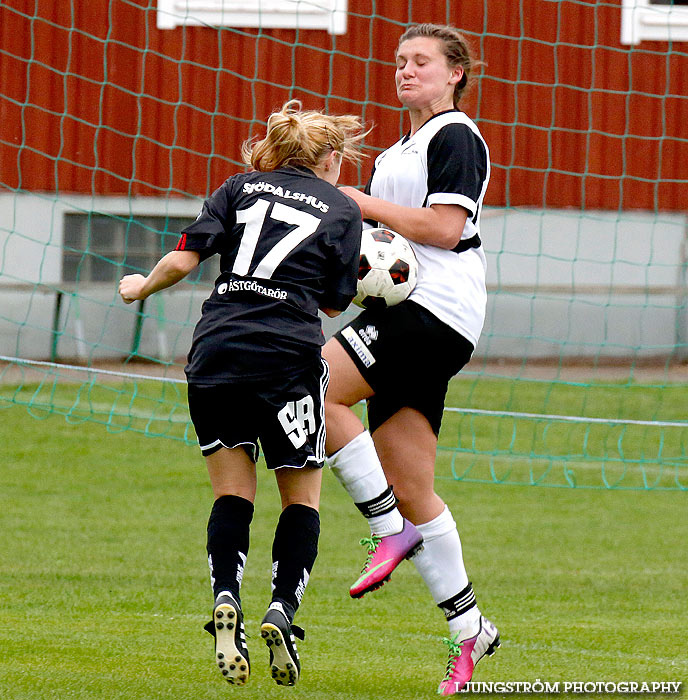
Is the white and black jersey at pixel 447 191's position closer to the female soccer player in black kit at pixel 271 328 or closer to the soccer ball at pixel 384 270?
the soccer ball at pixel 384 270

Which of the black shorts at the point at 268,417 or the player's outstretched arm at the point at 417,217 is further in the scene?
the player's outstretched arm at the point at 417,217

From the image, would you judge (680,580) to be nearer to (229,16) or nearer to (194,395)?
(194,395)

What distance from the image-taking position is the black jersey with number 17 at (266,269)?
3.98m

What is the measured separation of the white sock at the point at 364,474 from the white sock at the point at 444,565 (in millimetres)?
284

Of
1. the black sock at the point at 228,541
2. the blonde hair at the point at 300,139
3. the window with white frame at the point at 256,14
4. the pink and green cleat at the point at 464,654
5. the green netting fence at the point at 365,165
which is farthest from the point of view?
the green netting fence at the point at 365,165

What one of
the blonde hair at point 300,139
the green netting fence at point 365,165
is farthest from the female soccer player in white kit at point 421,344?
the green netting fence at point 365,165

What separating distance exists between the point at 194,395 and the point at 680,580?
442cm

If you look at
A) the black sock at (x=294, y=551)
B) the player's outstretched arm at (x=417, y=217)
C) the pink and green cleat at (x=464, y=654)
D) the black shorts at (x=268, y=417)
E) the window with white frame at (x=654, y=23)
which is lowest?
the pink and green cleat at (x=464, y=654)

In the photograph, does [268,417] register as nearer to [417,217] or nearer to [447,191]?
[417,217]

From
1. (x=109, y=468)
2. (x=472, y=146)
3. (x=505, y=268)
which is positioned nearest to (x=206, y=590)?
(x=472, y=146)

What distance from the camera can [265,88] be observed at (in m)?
15.0

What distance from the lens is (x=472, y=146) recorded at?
455 centimetres

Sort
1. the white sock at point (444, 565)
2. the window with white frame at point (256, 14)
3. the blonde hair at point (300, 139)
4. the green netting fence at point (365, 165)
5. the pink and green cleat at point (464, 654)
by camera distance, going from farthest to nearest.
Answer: the green netting fence at point (365, 165) < the window with white frame at point (256, 14) < the white sock at point (444, 565) < the pink and green cleat at point (464, 654) < the blonde hair at point (300, 139)

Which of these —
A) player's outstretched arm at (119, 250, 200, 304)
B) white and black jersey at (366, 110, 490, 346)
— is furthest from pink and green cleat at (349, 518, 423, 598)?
player's outstretched arm at (119, 250, 200, 304)
